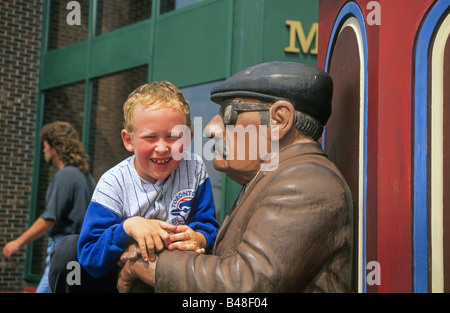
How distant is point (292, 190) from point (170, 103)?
712mm

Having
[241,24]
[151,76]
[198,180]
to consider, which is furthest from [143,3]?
[198,180]

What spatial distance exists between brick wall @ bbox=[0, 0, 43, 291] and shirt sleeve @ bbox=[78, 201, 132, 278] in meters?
8.08

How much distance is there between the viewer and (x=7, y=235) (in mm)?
9672

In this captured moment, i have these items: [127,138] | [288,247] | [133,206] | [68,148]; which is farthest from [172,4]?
[288,247]

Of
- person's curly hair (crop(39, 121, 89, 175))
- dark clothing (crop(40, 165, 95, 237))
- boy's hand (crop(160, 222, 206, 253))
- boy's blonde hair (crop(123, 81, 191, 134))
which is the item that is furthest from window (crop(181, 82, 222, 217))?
boy's hand (crop(160, 222, 206, 253))

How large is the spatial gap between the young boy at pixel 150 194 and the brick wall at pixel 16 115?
7998 millimetres

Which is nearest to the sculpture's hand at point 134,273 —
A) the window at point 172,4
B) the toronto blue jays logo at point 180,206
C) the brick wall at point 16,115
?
the toronto blue jays logo at point 180,206

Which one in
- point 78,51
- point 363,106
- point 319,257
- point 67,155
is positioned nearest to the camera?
point 319,257

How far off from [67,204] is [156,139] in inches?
118

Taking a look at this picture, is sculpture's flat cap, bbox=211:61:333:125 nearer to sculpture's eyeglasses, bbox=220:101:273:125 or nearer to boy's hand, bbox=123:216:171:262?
sculpture's eyeglasses, bbox=220:101:273:125

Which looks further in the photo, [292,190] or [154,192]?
[154,192]

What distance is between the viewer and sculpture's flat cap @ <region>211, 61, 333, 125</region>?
2.14 meters

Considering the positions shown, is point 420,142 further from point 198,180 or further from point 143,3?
point 143,3

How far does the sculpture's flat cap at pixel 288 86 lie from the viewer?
7.02ft
